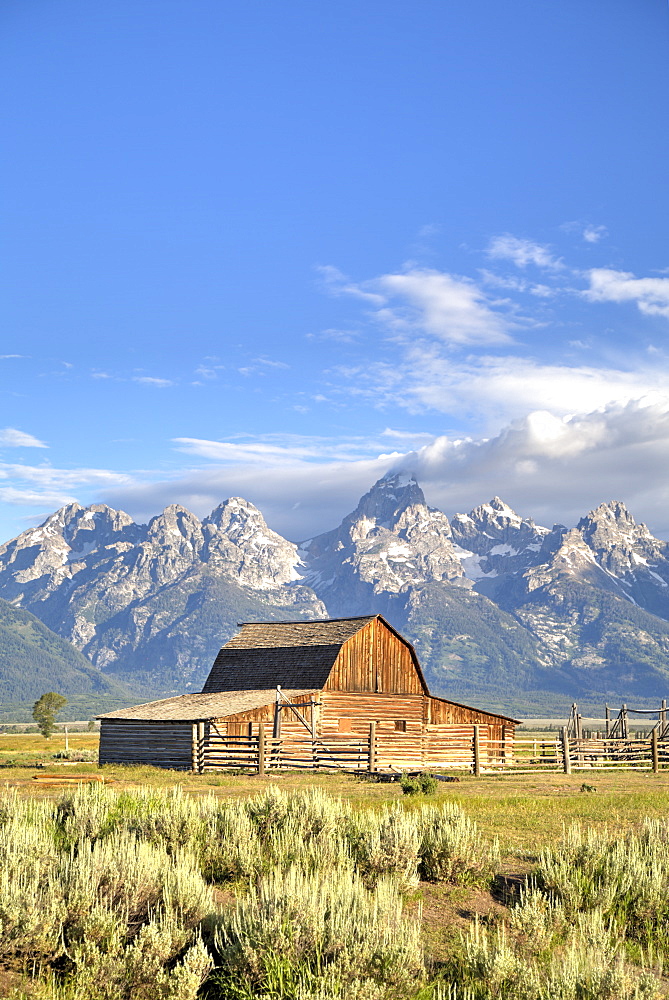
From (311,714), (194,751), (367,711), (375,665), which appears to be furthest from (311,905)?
(375,665)

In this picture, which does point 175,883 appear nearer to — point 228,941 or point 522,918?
point 228,941

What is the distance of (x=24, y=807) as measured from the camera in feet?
56.5

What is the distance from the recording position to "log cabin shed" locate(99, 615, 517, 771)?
128ft

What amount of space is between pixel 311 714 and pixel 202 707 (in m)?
5.25

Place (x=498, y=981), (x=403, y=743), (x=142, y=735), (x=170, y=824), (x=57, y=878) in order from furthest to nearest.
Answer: (x=403, y=743)
(x=142, y=735)
(x=170, y=824)
(x=57, y=878)
(x=498, y=981)

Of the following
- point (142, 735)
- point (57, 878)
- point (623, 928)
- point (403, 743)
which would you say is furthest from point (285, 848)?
point (403, 743)

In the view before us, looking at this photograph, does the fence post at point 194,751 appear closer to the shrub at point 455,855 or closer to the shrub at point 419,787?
the shrub at point 419,787

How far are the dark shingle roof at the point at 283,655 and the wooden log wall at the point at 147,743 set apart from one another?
6.62 metres

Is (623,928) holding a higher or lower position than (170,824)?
lower

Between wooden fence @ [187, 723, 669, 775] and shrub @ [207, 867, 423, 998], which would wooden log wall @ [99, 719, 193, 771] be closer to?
wooden fence @ [187, 723, 669, 775]

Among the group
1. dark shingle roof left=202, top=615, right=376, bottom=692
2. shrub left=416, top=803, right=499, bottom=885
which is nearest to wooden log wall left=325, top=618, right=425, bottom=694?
dark shingle roof left=202, top=615, right=376, bottom=692

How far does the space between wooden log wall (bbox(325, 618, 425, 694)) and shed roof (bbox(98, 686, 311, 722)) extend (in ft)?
7.34

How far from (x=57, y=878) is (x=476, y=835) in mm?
7530

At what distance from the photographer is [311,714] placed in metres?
44.7
